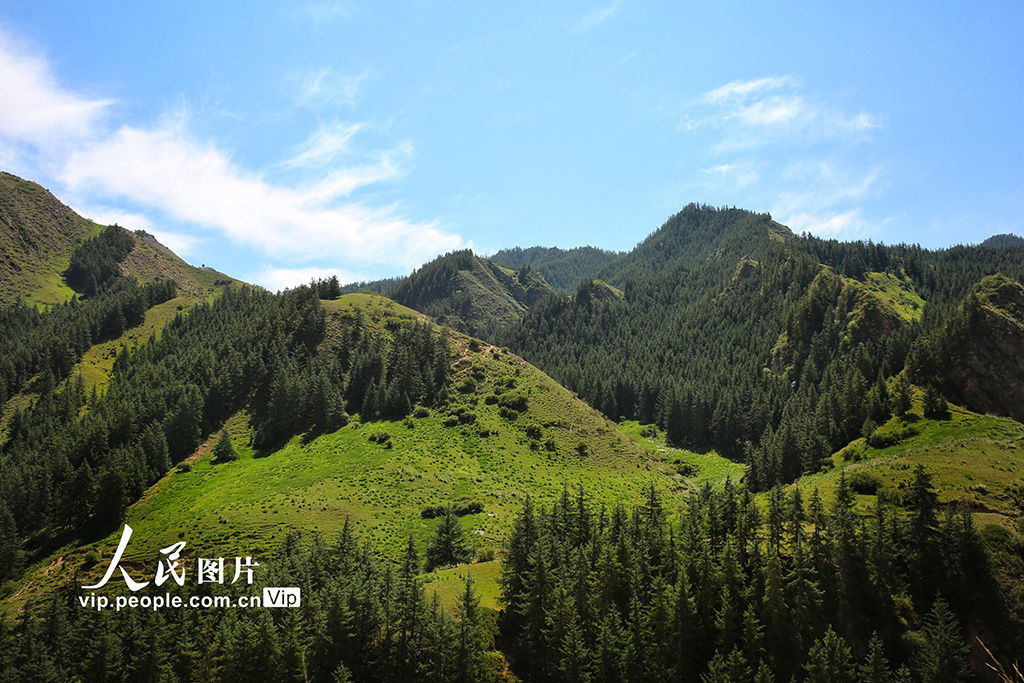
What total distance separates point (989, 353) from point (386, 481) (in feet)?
394

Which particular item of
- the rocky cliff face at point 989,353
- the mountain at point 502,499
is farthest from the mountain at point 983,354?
the mountain at point 502,499

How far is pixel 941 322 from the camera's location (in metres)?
126

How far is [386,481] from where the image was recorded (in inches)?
3954

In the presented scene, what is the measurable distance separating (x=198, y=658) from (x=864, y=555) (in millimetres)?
64793

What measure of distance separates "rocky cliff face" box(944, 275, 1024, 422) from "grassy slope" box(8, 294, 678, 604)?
60.1 m

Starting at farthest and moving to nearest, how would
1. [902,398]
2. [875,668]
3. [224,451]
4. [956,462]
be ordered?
[224,451], [902,398], [956,462], [875,668]

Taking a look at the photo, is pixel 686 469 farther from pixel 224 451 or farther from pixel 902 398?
pixel 224 451

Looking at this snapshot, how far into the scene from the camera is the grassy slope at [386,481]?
8162 centimetres

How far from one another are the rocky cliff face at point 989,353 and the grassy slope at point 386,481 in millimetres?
60056

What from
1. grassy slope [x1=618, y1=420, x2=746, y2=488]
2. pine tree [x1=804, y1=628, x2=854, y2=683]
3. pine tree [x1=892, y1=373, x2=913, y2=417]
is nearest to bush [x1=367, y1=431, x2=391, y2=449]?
grassy slope [x1=618, y1=420, x2=746, y2=488]

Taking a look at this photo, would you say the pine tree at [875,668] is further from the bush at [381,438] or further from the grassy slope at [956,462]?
the bush at [381,438]

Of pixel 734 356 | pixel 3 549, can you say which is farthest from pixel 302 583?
pixel 734 356

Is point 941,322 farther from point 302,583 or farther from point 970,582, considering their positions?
point 302,583

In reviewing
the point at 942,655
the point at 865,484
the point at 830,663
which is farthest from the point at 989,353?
the point at 830,663
